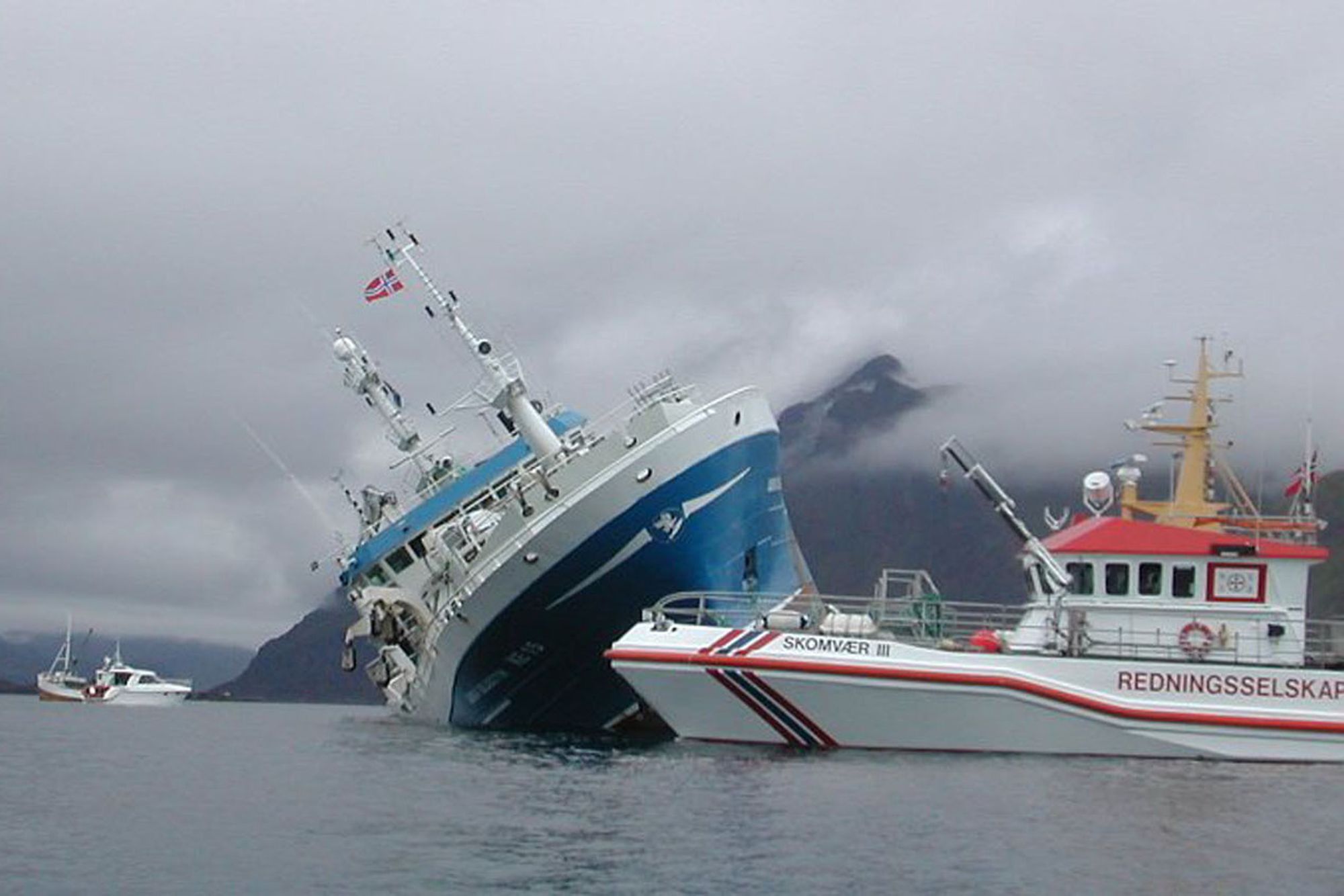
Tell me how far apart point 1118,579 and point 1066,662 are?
6.86ft

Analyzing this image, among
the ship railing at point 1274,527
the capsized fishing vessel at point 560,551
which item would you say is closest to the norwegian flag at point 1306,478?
the ship railing at point 1274,527

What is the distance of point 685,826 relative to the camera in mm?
22094

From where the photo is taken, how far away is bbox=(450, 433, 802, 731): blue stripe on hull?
40.2 m

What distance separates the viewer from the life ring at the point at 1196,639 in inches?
1223

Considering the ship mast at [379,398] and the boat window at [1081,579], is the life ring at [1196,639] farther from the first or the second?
the ship mast at [379,398]

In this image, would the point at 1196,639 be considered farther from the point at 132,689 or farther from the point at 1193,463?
the point at 132,689

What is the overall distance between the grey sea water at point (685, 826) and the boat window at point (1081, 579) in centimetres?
311

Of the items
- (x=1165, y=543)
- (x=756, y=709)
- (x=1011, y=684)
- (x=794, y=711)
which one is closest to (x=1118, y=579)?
(x=1165, y=543)

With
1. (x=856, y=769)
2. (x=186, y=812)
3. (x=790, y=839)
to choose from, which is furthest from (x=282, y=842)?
(x=856, y=769)

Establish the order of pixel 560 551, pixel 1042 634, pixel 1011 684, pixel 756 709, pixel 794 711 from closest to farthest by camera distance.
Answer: pixel 1011 684 < pixel 794 711 < pixel 756 709 < pixel 1042 634 < pixel 560 551

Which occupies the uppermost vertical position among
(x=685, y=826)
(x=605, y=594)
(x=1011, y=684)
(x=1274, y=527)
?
(x=1274, y=527)

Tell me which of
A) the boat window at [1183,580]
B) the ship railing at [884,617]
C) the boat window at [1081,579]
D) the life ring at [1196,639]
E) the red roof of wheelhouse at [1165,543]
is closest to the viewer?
the ship railing at [884,617]

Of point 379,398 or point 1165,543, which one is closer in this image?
point 1165,543

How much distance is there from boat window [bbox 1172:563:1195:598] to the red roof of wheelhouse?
27 centimetres
